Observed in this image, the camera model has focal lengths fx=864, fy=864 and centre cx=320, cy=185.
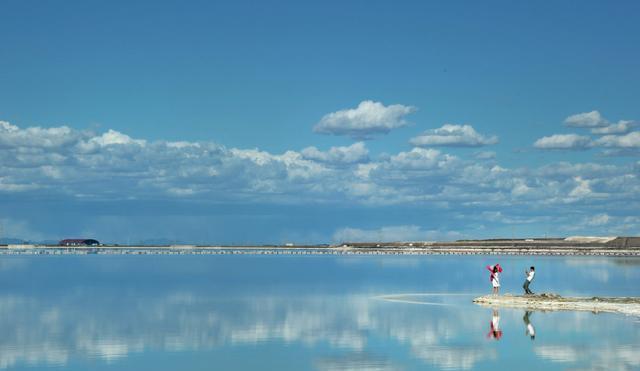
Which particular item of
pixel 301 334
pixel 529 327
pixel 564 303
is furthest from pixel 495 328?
pixel 564 303

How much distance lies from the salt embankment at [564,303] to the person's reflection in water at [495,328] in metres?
5.45

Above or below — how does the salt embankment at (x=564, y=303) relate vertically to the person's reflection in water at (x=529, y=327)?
above

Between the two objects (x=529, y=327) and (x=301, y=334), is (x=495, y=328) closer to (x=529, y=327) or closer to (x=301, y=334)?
(x=529, y=327)

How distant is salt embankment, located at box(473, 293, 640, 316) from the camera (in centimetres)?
5841

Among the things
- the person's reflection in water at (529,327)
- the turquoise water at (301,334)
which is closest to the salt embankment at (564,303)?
the turquoise water at (301,334)

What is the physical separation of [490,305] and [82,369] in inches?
1388

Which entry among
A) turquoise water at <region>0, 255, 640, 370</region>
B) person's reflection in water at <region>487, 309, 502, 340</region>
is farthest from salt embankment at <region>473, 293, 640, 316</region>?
person's reflection in water at <region>487, 309, 502, 340</region>

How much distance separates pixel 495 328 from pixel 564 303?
14153mm

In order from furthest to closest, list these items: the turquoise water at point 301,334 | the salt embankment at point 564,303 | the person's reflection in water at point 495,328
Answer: the salt embankment at point 564,303, the person's reflection in water at point 495,328, the turquoise water at point 301,334

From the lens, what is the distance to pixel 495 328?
1905 inches

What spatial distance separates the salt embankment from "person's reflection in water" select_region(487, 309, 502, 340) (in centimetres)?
545

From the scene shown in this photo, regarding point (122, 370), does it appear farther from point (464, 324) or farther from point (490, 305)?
point (490, 305)

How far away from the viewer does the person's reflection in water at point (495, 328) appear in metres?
45.1

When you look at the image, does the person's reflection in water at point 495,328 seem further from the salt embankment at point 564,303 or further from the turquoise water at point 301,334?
the salt embankment at point 564,303
